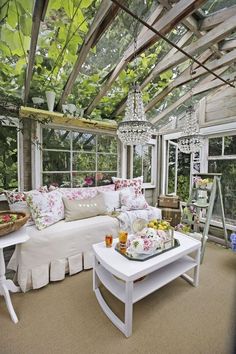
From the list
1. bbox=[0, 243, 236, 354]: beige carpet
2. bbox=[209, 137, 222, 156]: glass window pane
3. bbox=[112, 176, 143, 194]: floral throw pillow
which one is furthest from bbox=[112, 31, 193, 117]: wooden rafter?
bbox=[0, 243, 236, 354]: beige carpet

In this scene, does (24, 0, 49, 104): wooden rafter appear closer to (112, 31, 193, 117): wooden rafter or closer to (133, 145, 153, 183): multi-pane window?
(112, 31, 193, 117): wooden rafter

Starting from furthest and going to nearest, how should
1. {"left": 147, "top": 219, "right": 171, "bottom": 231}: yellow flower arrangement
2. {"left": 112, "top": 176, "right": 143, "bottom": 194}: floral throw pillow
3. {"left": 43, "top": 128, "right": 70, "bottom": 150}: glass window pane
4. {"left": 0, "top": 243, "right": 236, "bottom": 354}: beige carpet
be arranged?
{"left": 112, "top": 176, "right": 143, "bottom": 194}: floral throw pillow → {"left": 43, "top": 128, "right": 70, "bottom": 150}: glass window pane → {"left": 147, "top": 219, "right": 171, "bottom": 231}: yellow flower arrangement → {"left": 0, "top": 243, "right": 236, "bottom": 354}: beige carpet

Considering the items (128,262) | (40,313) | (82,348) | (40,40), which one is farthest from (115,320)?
(40,40)

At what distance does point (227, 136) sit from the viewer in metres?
3.10

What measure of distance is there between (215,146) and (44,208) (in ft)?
9.58

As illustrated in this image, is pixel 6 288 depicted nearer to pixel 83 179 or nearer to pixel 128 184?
pixel 83 179

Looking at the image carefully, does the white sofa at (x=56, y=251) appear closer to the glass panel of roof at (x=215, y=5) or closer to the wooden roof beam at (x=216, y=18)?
the wooden roof beam at (x=216, y=18)

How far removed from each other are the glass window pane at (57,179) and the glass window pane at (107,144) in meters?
0.84

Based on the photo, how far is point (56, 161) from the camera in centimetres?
304

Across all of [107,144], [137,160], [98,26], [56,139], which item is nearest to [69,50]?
[98,26]

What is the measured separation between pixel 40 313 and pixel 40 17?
2.43m

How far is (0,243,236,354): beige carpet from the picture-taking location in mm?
1351

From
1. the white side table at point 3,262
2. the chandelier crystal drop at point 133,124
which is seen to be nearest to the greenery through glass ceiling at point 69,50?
the chandelier crystal drop at point 133,124

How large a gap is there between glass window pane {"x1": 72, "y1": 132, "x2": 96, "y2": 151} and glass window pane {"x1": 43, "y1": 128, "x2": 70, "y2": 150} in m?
0.12
